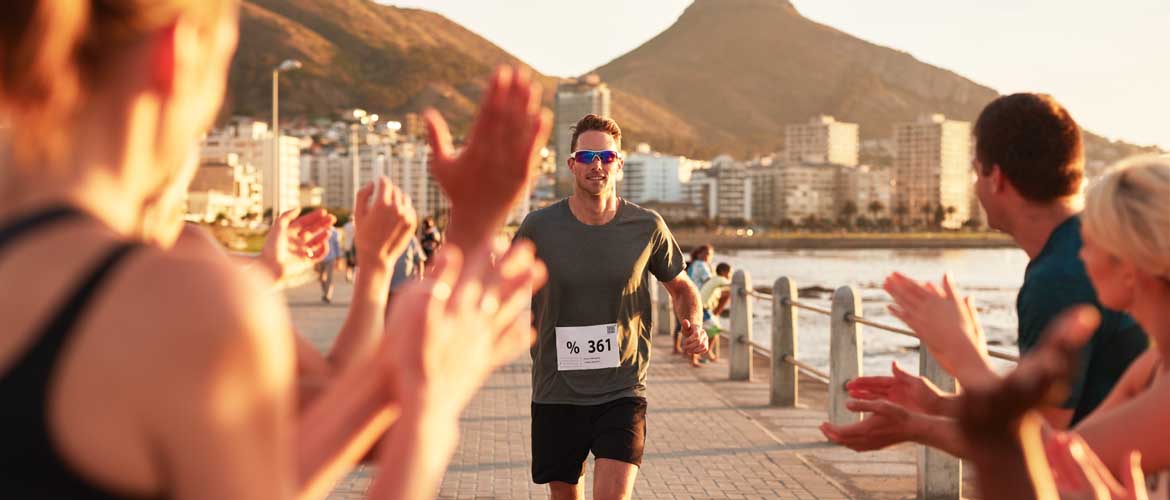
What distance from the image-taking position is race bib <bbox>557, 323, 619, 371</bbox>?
5.93m

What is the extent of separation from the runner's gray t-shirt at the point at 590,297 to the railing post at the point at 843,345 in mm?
4904

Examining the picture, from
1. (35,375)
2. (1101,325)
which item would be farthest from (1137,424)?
(35,375)

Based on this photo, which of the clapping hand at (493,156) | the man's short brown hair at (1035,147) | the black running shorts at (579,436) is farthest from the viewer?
the black running shorts at (579,436)

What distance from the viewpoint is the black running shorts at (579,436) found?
5.84 meters

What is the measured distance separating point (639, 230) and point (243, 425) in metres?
5.08

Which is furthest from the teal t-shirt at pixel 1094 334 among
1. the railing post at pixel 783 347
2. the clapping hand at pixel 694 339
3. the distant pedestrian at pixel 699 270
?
the distant pedestrian at pixel 699 270

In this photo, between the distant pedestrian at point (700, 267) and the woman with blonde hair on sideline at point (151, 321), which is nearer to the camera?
the woman with blonde hair on sideline at point (151, 321)

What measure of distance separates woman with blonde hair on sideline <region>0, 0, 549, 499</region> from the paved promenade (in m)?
6.96

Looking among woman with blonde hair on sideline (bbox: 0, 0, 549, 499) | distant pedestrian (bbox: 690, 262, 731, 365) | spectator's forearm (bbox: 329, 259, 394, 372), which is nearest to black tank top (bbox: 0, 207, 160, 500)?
woman with blonde hair on sideline (bbox: 0, 0, 549, 499)

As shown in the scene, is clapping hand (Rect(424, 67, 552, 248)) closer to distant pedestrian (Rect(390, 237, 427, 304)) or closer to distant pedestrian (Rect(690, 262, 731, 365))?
distant pedestrian (Rect(390, 237, 427, 304))

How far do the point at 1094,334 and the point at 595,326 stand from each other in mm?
3196

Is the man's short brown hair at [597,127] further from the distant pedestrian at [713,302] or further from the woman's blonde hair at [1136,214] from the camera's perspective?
the distant pedestrian at [713,302]

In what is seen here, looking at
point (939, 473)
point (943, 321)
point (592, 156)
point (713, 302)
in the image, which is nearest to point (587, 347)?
point (592, 156)

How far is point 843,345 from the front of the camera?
10.9 m
